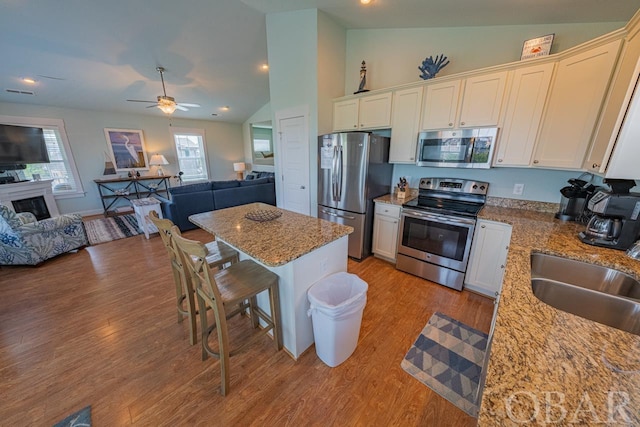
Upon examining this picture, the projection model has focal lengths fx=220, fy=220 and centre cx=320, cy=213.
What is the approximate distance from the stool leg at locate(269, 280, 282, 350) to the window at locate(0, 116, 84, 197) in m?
6.77

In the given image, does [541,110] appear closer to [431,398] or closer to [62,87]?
[431,398]

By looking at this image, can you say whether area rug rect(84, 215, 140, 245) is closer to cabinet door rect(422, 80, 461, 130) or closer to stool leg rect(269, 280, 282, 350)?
stool leg rect(269, 280, 282, 350)

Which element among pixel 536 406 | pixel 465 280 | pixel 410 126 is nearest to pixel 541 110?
pixel 410 126

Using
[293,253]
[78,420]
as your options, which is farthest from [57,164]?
[293,253]

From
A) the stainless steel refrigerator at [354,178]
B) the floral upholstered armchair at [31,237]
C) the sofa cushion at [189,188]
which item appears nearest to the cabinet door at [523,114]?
the stainless steel refrigerator at [354,178]

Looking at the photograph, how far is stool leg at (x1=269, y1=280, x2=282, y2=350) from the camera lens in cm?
157

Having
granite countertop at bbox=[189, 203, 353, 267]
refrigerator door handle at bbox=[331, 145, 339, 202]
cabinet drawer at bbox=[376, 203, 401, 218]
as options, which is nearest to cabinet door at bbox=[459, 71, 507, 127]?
cabinet drawer at bbox=[376, 203, 401, 218]

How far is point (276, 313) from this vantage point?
1625mm

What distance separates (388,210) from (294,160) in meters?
1.66

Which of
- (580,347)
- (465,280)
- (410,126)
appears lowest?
(465,280)

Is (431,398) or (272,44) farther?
(272,44)

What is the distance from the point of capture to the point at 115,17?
270cm

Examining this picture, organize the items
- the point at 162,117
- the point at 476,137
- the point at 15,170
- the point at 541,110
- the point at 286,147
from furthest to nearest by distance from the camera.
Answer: the point at 162,117 → the point at 15,170 → the point at 286,147 → the point at 476,137 → the point at 541,110

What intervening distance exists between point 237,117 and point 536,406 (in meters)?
8.04
